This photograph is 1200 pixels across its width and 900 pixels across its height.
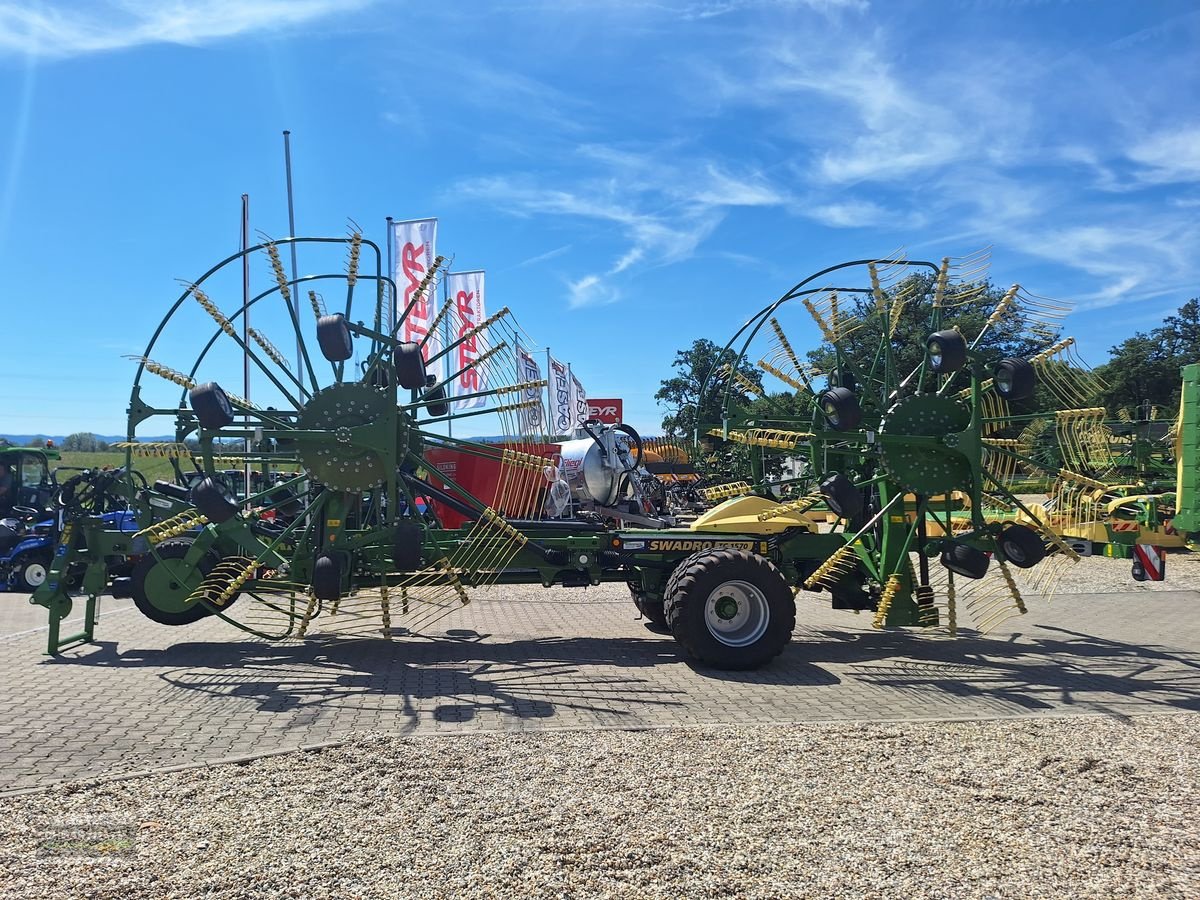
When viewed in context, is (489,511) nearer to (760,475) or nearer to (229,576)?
(229,576)

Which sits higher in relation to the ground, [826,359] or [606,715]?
[826,359]

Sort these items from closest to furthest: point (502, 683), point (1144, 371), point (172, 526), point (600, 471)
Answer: point (502, 683)
point (172, 526)
point (600, 471)
point (1144, 371)

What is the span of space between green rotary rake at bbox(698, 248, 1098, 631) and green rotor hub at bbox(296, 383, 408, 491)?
10.1ft

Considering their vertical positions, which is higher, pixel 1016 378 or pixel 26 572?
pixel 1016 378

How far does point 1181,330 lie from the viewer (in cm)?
5291

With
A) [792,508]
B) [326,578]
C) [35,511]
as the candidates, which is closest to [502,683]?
[326,578]

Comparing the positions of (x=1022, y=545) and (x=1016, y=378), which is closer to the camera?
(x=1016, y=378)

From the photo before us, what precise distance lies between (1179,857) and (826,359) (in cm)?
632

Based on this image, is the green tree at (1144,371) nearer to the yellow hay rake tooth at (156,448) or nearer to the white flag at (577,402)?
the white flag at (577,402)

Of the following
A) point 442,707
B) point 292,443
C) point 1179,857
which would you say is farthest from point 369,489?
point 1179,857

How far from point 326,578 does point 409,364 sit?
196cm

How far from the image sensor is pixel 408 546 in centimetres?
754

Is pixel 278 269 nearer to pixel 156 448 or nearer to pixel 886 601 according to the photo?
pixel 156 448

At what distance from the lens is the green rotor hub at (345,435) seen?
7.76 meters
